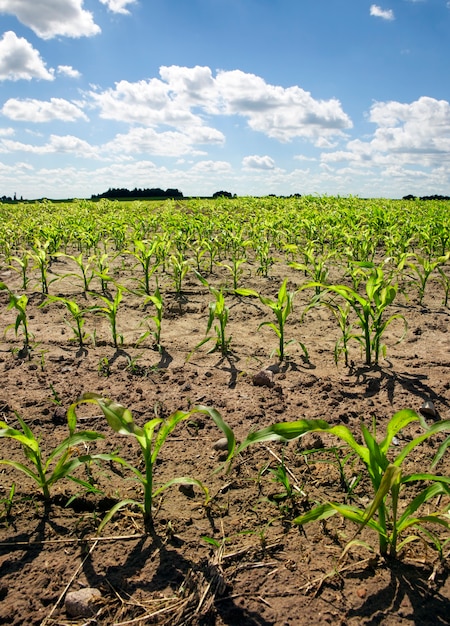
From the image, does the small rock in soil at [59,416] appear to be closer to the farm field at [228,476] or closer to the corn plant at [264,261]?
the farm field at [228,476]

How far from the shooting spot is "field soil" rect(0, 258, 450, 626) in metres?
1.25

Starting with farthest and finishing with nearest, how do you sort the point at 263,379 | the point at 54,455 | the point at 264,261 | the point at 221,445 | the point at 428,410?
1. the point at 264,261
2. the point at 263,379
3. the point at 428,410
4. the point at 221,445
5. the point at 54,455

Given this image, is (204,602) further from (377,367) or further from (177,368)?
(377,367)

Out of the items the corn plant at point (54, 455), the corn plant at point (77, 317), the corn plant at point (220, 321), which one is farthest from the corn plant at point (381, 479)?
the corn plant at point (77, 317)

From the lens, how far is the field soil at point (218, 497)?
1248mm

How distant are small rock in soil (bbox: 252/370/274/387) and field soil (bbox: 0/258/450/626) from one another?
0.04ft

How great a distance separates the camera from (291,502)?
1.62 m

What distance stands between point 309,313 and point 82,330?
1.76 metres

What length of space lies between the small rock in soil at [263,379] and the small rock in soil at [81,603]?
137 centimetres

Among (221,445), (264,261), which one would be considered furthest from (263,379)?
(264,261)

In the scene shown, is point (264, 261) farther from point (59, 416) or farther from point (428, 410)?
point (59, 416)

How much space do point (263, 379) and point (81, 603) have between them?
1.43 m

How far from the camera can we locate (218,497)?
1669mm

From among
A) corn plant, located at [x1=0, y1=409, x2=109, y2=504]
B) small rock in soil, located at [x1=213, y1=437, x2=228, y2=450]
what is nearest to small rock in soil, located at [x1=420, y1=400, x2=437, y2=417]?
small rock in soil, located at [x1=213, y1=437, x2=228, y2=450]
